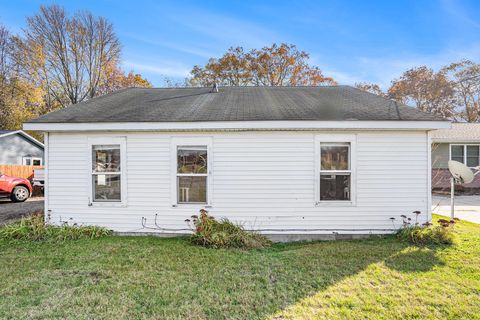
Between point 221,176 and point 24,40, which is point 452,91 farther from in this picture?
point 24,40

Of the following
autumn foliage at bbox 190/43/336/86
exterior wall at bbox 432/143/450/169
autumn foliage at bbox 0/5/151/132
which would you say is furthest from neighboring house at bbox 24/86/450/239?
autumn foliage at bbox 0/5/151/132

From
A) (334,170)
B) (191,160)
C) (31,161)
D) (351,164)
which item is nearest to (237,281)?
(191,160)

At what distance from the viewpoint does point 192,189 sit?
20.1 ft

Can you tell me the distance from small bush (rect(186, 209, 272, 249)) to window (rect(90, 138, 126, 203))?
75.5 inches

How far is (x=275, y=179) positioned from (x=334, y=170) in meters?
1.35

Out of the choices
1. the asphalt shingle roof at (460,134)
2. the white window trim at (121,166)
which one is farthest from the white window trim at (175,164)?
the asphalt shingle roof at (460,134)

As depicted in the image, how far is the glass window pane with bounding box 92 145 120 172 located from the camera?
243 inches

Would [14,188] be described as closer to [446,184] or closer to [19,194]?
[19,194]

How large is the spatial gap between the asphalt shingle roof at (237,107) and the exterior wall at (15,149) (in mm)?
13241

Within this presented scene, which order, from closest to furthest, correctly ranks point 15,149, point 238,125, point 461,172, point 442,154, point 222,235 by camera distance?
point 222,235, point 238,125, point 461,172, point 442,154, point 15,149

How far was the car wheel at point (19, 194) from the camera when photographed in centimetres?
1141

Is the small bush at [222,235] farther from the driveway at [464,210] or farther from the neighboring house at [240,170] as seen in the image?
the driveway at [464,210]

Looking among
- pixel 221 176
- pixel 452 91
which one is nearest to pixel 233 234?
pixel 221 176

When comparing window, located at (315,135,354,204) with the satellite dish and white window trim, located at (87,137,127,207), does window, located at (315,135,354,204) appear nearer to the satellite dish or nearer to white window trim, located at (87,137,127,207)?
the satellite dish
